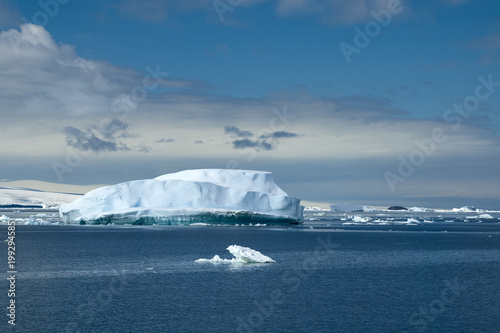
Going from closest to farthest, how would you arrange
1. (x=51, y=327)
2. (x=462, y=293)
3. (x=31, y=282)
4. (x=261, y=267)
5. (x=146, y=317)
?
(x=51, y=327) → (x=146, y=317) → (x=462, y=293) → (x=31, y=282) → (x=261, y=267)

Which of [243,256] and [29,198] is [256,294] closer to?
[243,256]

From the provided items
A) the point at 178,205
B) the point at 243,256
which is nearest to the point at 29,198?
the point at 178,205

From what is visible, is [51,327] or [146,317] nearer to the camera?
[51,327]

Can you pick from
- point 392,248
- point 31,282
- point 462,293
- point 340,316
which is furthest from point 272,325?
point 392,248

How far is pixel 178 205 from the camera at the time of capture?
66812 millimetres

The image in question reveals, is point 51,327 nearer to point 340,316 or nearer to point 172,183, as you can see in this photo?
point 340,316

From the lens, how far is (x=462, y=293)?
22.8 meters

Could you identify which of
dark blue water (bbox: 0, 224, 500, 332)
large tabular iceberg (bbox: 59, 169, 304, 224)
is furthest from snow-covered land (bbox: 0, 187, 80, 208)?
dark blue water (bbox: 0, 224, 500, 332)

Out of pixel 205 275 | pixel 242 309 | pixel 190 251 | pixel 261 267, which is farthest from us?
pixel 190 251

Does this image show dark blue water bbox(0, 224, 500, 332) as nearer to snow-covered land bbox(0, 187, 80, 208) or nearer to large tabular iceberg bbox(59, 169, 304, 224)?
large tabular iceberg bbox(59, 169, 304, 224)

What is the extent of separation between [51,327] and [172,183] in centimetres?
5159

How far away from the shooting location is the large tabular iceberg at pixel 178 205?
211ft

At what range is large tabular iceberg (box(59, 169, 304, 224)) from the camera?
6444 cm

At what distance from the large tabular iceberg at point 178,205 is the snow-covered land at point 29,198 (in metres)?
115
